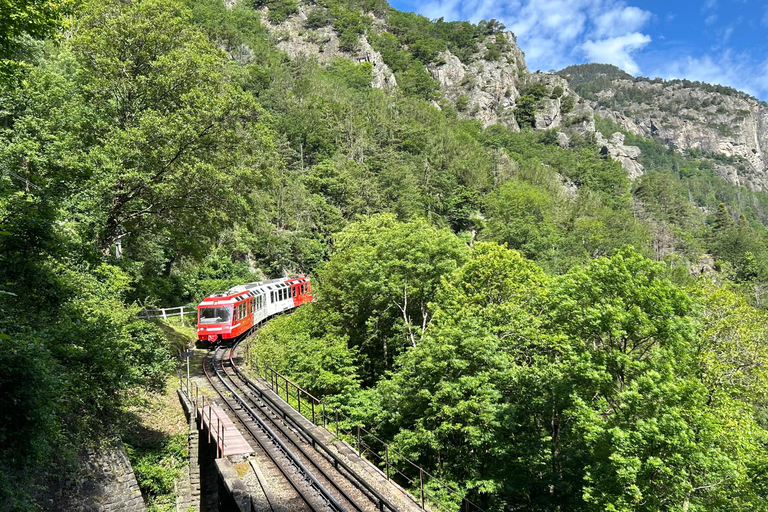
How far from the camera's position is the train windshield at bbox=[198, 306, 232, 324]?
2438 cm

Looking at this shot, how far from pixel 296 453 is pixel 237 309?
1365 centimetres

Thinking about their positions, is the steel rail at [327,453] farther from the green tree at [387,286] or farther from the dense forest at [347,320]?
the green tree at [387,286]

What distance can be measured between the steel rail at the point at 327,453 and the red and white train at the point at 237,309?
219 inches

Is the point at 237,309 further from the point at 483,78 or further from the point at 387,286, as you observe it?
the point at 483,78

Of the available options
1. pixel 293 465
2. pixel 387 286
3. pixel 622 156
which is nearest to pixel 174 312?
pixel 387 286

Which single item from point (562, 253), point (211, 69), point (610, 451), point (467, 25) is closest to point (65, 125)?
point (211, 69)

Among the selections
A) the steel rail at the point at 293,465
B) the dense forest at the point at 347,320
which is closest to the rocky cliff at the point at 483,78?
the dense forest at the point at 347,320

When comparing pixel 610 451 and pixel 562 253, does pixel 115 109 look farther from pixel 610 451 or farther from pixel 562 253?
pixel 562 253

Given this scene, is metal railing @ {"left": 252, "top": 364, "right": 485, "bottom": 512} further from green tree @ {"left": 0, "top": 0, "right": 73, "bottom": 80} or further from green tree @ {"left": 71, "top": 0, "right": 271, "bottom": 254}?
green tree @ {"left": 0, "top": 0, "right": 73, "bottom": 80}

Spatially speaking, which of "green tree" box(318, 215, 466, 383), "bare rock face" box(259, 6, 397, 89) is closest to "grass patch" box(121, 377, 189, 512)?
"green tree" box(318, 215, 466, 383)

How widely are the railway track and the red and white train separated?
4.54m

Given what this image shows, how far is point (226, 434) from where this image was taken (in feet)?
43.6

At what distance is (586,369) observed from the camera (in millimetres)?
15680

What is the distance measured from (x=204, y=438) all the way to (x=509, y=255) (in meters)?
15.8
